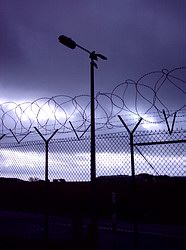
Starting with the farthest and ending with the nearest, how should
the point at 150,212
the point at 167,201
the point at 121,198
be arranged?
the point at 121,198 → the point at 150,212 → the point at 167,201

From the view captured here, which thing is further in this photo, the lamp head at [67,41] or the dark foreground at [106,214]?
the dark foreground at [106,214]

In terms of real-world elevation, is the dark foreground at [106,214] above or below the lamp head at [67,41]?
below

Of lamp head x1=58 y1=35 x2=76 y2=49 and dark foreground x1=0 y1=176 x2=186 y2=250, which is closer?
lamp head x1=58 y1=35 x2=76 y2=49

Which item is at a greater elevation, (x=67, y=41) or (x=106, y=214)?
(x=67, y=41)

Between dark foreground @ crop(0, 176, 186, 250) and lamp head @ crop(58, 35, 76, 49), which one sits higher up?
lamp head @ crop(58, 35, 76, 49)

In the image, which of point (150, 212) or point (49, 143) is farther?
point (150, 212)

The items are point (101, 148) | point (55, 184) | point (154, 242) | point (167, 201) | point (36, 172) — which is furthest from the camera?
point (55, 184)

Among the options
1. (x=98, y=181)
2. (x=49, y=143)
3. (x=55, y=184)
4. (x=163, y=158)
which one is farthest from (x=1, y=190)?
(x=163, y=158)

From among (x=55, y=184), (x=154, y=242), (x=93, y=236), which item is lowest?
(x=154, y=242)

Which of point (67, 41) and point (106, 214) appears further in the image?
point (106, 214)

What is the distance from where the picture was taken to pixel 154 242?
9195 mm

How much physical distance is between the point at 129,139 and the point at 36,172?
3221 millimetres

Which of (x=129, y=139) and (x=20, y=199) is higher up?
(x=129, y=139)

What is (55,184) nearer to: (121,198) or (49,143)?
(121,198)
